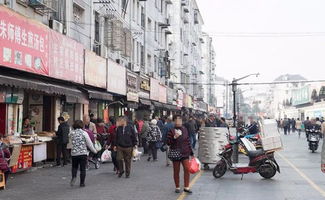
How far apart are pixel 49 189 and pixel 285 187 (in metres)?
5.69

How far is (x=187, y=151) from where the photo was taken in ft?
35.2

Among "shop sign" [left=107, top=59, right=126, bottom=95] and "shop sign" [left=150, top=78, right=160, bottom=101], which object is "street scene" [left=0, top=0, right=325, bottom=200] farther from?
→ "shop sign" [left=150, top=78, right=160, bottom=101]

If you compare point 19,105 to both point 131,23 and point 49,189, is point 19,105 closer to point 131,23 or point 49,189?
point 49,189

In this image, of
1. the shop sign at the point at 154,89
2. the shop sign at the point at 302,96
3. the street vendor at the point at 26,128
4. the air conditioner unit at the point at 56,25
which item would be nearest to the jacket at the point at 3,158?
the street vendor at the point at 26,128

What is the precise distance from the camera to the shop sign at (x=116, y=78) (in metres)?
23.8

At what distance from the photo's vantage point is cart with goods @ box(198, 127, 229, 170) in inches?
623

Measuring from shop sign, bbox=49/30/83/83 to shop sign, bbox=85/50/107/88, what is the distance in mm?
640

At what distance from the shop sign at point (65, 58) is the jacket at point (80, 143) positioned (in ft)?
17.5

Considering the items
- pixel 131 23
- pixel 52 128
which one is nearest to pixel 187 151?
pixel 52 128

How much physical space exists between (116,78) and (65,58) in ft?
24.8

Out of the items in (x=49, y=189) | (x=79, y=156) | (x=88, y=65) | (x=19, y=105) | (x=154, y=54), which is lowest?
(x=49, y=189)

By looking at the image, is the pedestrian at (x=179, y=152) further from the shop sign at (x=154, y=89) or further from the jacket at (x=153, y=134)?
the shop sign at (x=154, y=89)

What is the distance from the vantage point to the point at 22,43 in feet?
46.3

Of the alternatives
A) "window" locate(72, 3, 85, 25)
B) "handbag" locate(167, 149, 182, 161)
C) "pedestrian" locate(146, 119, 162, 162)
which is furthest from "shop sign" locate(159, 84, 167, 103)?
"handbag" locate(167, 149, 182, 161)
